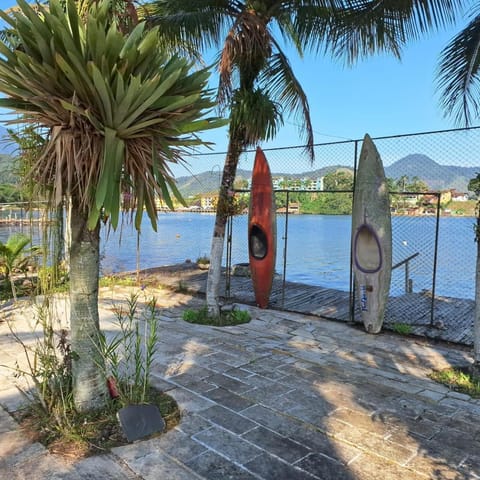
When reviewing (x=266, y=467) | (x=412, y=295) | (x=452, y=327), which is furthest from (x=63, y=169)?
(x=412, y=295)

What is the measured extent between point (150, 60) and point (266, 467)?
275 centimetres

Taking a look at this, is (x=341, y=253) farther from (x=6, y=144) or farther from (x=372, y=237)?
(x=6, y=144)

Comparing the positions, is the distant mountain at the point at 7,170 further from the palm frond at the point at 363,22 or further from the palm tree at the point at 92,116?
the palm frond at the point at 363,22

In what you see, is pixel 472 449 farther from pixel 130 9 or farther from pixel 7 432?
pixel 130 9

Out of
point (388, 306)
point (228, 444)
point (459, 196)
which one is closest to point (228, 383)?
point (228, 444)

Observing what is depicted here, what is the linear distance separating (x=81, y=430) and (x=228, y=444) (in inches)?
40.4

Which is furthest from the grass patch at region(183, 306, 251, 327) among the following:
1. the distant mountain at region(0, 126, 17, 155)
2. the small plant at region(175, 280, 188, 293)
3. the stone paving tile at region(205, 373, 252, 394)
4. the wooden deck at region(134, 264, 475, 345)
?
the distant mountain at region(0, 126, 17, 155)

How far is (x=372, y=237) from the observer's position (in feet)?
20.1

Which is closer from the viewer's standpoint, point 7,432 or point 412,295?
point 7,432

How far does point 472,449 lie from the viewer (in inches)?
114

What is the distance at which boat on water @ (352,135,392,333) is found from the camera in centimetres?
601

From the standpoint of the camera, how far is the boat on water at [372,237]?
6.01 m

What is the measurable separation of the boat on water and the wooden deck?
0.49 metres

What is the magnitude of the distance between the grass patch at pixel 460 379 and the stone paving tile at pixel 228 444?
92.8 inches
